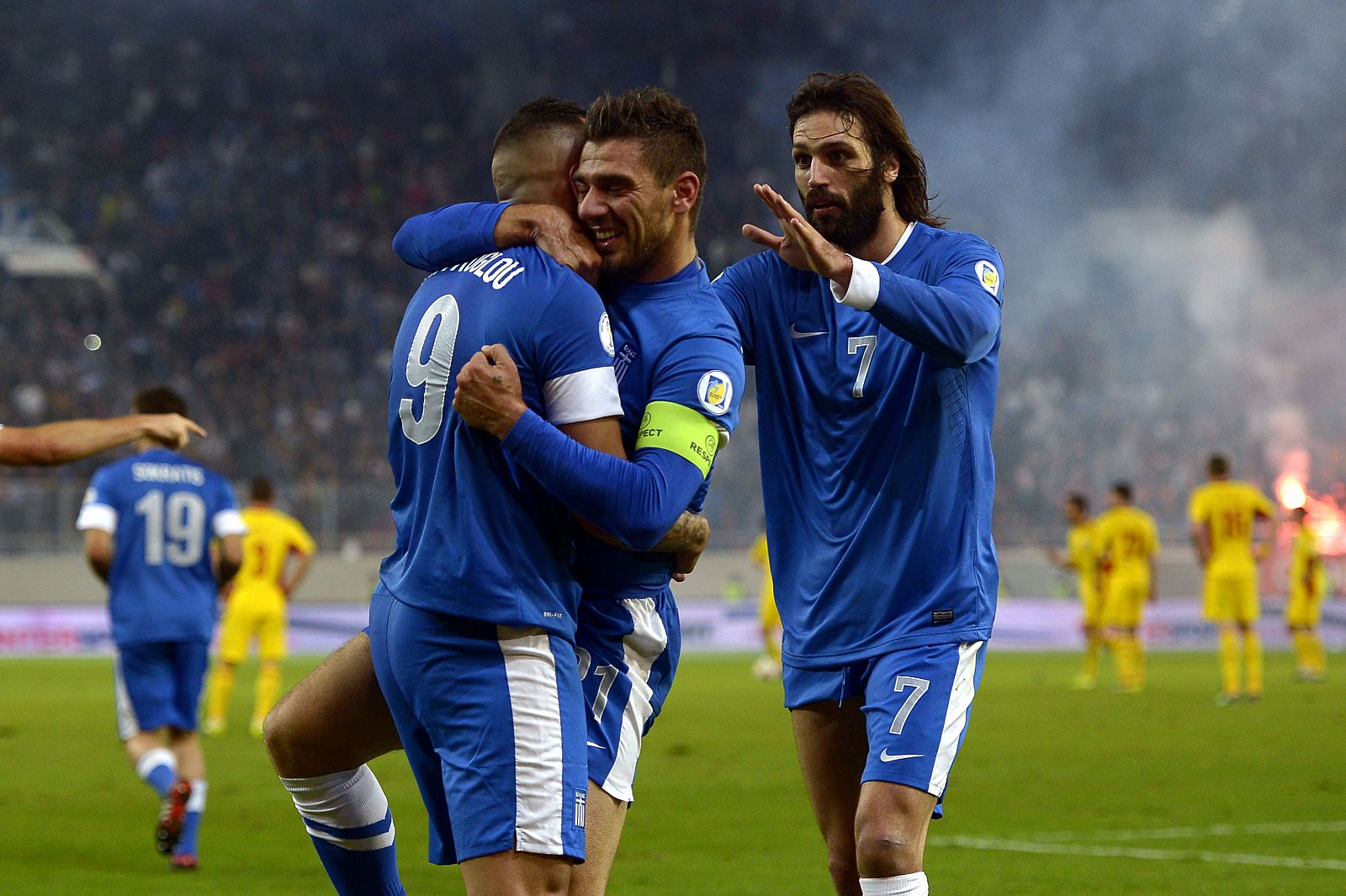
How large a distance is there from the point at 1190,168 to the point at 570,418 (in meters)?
35.9

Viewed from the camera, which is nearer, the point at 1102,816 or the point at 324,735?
the point at 324,735

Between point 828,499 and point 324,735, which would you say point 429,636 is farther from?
point 828,499

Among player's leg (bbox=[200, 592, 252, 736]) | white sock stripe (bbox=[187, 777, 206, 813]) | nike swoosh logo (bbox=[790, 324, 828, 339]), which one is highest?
nike swoosh logo (bbox=[790, 324, 828, 339])

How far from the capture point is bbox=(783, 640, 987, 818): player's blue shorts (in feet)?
12.9

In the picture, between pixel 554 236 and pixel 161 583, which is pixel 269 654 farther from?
pixel 554 236

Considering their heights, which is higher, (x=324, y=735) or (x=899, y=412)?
(x=899, y=412)

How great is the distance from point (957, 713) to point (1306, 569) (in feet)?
55.0

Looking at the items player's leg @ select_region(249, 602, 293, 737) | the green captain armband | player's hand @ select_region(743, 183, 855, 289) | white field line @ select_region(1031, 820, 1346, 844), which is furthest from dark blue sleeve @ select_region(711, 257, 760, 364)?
player's leg @ select_region(249, 602, 293, 737)

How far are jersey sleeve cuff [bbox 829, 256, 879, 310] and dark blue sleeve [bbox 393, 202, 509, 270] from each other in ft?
Answer: 2.65

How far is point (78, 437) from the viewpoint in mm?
4141

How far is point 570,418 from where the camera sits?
10.6ft

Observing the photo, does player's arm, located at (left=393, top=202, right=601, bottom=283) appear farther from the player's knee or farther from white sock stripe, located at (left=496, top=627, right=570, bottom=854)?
the player's knee

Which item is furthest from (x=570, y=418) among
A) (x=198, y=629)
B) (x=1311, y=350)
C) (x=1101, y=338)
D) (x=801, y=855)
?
(x=1311, y=350)

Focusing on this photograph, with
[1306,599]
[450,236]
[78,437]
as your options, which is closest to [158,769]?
[78,437]
